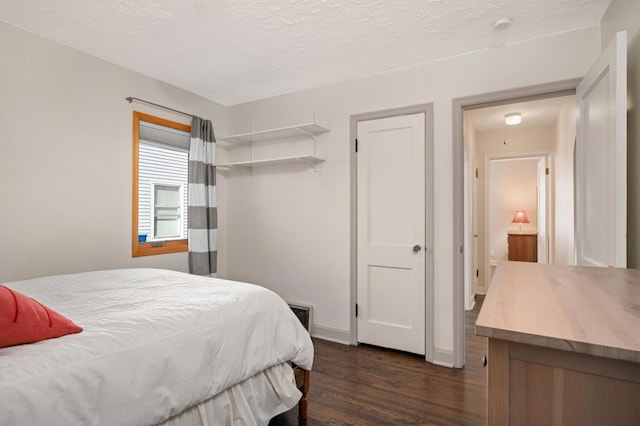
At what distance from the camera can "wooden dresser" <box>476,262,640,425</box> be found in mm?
670

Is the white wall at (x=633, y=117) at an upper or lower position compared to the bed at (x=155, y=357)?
upper

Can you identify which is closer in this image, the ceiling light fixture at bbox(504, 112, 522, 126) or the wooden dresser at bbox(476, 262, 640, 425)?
the wooden dresser at bbox(476, 262, 640, 425)

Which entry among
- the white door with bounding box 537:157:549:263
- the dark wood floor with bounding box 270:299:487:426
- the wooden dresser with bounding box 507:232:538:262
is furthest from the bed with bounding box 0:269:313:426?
the wooden dresser with bounding box 507:232:538:262

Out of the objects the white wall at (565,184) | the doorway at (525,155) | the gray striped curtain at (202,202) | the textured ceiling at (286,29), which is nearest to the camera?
the textured ceiling at (286,29)

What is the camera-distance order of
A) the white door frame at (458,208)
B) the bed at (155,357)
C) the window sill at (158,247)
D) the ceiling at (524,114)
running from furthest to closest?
the ceiling at (524,114), the window sill at (158,247), the white door frame at (458,208), the bed at (155,357)

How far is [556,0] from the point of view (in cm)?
209

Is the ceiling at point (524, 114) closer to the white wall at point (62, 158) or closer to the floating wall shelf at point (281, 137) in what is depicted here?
the floating wall shelf at point (281, 137)

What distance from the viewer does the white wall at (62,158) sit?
2379 millimetres

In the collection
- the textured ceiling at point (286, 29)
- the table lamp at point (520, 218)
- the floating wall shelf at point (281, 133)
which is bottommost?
the table lamp at point (520, 218)

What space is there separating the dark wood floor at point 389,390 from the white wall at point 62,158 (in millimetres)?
1993

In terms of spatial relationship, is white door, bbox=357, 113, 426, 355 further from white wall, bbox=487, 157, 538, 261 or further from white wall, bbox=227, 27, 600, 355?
white wall, bbox=487, 157, 538, 261

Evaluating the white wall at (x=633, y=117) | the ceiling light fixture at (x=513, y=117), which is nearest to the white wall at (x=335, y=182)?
the white wall at (x=633, y=117)

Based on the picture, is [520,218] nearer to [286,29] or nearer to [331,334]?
[331,334]

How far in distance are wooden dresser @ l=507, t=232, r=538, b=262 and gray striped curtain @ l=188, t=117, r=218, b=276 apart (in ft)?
17.4
